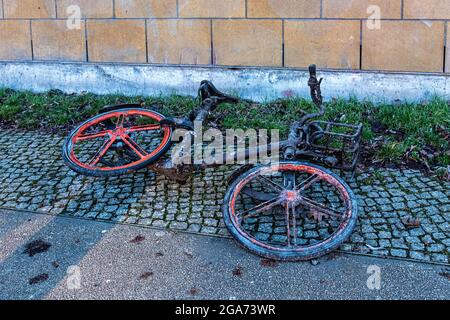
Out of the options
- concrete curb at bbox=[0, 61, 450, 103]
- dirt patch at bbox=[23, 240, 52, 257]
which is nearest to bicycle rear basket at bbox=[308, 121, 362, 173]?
dirt patch at bbox=[23, 240, 52, 257]

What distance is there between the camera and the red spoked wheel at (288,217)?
395 centimetres

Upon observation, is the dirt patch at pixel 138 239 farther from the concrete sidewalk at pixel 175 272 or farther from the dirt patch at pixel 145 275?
the dirt patch at pixel 145 275

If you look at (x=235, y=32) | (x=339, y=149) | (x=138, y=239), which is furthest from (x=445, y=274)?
(x=235, y=32)

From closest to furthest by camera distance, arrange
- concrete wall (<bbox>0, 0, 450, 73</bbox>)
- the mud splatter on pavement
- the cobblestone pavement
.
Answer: the mud splatter on pavement
the cobblestone pavement
concrete wall (<bbox>0, 0, 450, 73</bbox>)

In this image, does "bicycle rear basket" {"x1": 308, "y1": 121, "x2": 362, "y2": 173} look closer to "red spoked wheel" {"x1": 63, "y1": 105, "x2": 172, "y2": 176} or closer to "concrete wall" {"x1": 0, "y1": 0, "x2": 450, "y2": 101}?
"red spoked wheel" {"x1": 63, "y1": 105, "x2": 172, "y2": 176}

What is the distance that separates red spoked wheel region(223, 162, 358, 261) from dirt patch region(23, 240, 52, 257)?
1411 mm

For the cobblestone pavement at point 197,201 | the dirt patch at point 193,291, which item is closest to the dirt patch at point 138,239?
the cobblestone pavement at point 197,201

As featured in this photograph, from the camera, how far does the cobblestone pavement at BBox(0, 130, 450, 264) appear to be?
165 inches

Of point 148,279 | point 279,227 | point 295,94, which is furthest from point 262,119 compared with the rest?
point 148,279

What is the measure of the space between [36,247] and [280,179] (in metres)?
2.12

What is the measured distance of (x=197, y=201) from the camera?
4.91 metres

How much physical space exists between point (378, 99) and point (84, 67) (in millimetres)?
4158

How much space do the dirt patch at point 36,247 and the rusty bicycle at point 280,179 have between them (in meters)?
0.77
